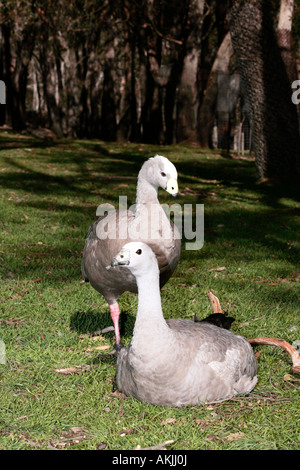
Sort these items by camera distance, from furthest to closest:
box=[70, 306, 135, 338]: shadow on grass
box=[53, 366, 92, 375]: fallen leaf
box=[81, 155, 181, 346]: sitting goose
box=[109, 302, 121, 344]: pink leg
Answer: box=[70, 306, 135, 338]: shadow on grass, box=[109, 302, 121, 344]: pink leg, box=[81, 155, 181, 346]: sitting goose, box=[53, 366, 92, 375]: fallen leaf

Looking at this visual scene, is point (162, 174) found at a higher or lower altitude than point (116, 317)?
higher

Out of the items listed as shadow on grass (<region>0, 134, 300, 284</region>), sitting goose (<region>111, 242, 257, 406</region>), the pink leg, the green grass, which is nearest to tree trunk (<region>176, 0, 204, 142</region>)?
shadow on grass (<region>0, 134, 300, 284</region>)

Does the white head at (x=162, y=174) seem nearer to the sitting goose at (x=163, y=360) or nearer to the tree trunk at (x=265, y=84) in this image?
the sitting goose at (x=163, y=360)

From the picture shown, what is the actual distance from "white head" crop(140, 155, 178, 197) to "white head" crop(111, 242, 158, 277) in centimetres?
103

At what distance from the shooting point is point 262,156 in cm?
1396

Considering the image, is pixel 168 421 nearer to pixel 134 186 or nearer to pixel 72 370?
pixel 72 370

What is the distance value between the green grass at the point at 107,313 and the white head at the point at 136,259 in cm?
99

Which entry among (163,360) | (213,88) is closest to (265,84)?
(213,88)

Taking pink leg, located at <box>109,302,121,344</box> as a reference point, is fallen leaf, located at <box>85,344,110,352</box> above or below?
below

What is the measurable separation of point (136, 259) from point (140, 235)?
93cm

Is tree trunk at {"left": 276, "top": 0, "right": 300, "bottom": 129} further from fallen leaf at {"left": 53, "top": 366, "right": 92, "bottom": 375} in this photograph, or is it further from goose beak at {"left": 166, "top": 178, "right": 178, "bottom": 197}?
fallen leaf at {"left": 53, "top": 366, "right": 92, "bottom": 375}

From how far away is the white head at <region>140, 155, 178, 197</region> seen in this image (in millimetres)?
5074

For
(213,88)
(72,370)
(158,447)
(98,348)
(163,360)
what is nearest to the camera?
(158,447)

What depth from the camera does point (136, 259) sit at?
4.12 meters
